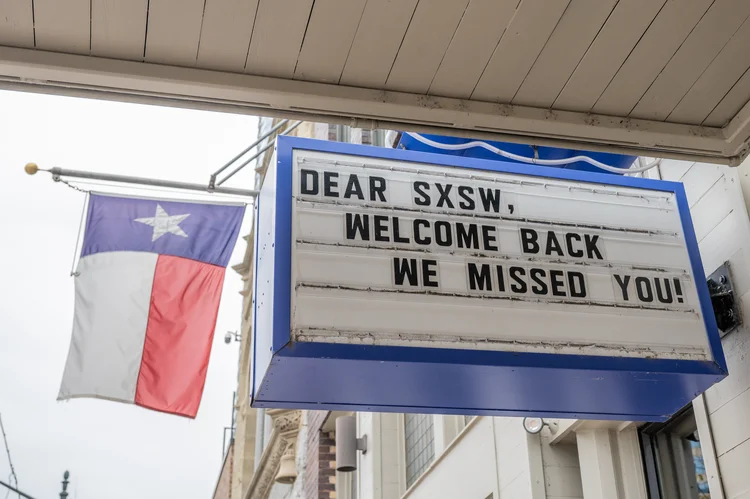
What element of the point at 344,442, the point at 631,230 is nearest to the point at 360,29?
the point at 631,230

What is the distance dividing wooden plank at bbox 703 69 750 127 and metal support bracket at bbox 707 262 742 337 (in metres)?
0.97

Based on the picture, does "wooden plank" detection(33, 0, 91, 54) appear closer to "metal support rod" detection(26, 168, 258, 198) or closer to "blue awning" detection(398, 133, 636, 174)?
"blue awning" detection(398, 133, 636, 174)

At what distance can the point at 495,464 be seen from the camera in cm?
690

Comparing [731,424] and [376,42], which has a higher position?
[376,42]

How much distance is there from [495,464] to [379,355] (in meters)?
3.54

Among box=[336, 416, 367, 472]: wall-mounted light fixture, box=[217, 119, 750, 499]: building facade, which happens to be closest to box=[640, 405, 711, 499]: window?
box=[217, 119, 750, 499]: building facade

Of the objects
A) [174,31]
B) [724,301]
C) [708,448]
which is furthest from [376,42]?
[708,448]

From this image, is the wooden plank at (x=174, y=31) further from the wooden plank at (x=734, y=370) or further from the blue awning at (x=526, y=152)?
the wooden plank at (x=734, y=370)

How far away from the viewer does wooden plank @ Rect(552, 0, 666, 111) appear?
3.35 m

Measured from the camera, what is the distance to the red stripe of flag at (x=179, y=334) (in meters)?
8.36

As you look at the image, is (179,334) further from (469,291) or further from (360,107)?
(360,107)

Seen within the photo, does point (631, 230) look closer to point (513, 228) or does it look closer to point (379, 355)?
point (513, 228)

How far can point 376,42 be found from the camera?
3.38 meters

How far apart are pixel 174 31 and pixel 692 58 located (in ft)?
6.69
